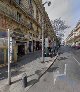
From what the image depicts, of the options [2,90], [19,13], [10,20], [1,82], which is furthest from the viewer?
[19,13]

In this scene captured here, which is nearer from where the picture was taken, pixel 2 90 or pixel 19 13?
pixel 2 90

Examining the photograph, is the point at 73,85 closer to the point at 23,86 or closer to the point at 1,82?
the point at 23,86

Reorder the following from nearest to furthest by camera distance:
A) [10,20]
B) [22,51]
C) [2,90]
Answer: [2,90]
[10,20]
[22,51]

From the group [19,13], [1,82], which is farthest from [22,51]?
[1,82]

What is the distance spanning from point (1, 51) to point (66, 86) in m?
8.30

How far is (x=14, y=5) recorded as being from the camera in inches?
826

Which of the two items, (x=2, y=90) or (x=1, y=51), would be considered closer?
(x=2, y=90)

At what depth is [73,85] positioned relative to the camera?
8.10 meters

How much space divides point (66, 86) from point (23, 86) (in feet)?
7.44

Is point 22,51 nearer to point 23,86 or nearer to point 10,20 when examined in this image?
point 10,20

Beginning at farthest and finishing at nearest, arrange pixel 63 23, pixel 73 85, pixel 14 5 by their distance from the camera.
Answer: pixel 63 23 → pixel 14 5 → pixel 73 85

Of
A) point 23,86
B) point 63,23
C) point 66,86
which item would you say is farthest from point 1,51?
point 63,23

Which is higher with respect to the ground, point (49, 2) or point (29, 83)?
point (49, 2)

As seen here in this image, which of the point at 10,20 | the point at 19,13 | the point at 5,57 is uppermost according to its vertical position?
the point at 19,13
